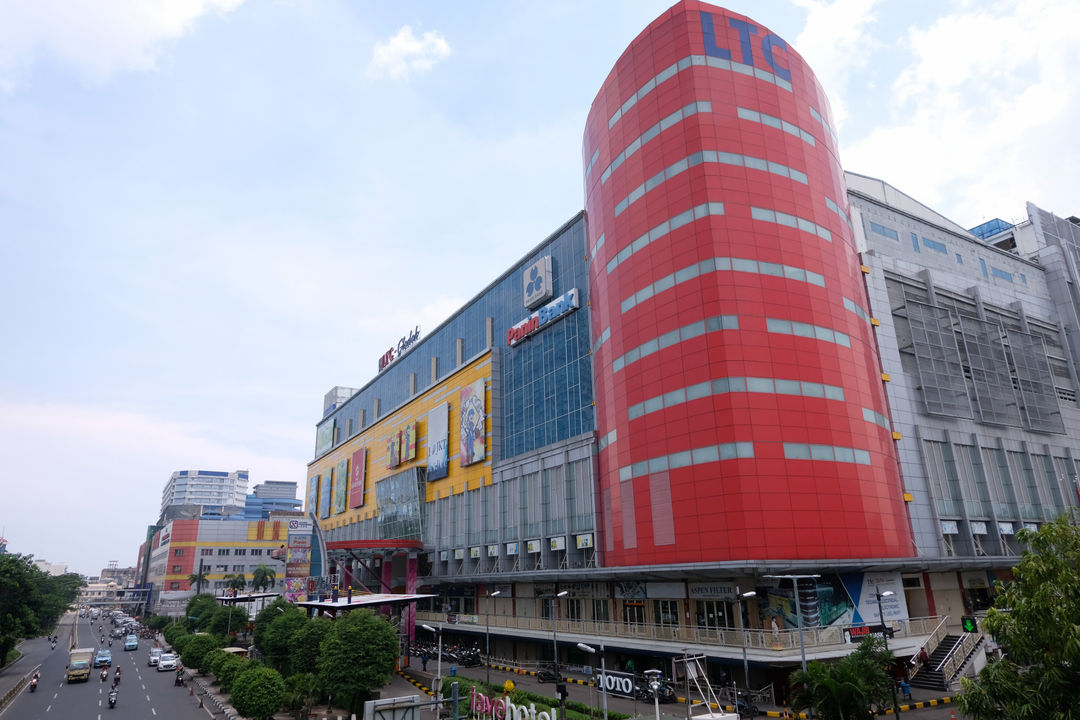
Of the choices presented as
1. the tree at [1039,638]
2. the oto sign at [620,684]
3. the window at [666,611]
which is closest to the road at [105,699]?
the oto sign at [620,684]

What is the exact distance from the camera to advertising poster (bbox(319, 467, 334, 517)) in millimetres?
131125

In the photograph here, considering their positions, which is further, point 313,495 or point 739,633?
point 313,495

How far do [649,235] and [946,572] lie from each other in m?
34.5

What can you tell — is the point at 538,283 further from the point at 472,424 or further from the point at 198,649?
the point at 198,649

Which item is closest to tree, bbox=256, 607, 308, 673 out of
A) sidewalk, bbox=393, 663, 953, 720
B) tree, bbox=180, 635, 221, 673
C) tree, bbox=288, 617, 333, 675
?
tree, bbox=288, 617, 333, 675

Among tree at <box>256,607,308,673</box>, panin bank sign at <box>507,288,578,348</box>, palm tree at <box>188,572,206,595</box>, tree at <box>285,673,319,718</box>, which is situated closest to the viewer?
tree at <box>285,673,319,718</box>

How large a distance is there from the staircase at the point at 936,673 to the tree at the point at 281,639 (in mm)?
44499

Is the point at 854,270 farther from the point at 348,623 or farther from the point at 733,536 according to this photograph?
the point at 348,623

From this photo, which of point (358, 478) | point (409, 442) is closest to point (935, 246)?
point (409, 442)

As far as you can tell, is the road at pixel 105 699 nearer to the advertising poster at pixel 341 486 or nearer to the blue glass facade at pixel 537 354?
the blue glass facade at pixel 537 354

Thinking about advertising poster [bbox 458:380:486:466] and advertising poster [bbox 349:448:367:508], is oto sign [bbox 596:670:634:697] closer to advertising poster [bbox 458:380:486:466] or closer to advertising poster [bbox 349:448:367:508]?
advertising poster [bbox 458:380:486:466]

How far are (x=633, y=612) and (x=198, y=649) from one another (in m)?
48.9

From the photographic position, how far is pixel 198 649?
7125 cm

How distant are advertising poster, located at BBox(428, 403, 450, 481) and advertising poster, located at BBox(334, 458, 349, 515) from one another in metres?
37.7
